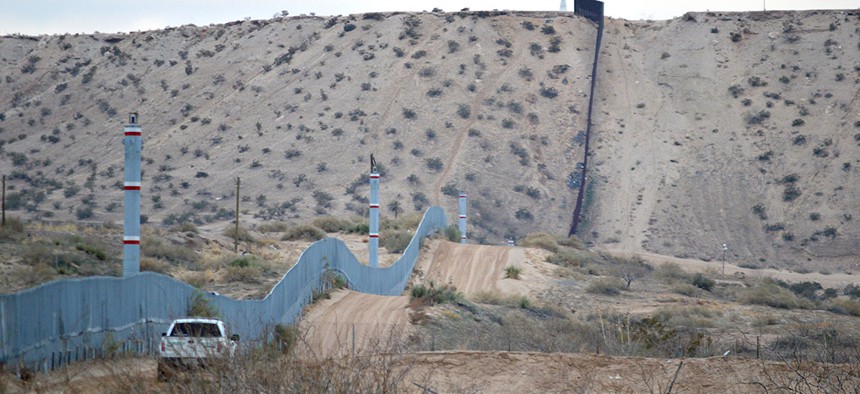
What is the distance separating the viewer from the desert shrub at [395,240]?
148 feet

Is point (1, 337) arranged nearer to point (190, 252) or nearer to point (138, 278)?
point (138, 278)

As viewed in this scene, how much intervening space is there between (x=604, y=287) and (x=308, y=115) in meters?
38.2

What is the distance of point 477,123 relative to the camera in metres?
72.6

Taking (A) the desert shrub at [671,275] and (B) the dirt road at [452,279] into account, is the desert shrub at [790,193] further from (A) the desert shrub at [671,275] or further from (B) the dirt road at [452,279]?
(B) the dirt road at [452,279]

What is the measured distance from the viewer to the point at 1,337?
12.2 meters

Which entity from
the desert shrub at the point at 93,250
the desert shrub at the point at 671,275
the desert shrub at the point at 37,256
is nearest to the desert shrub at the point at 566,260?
the desert shrub at the point at 671,275

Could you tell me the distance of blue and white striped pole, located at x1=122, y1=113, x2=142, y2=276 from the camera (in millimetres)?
20141

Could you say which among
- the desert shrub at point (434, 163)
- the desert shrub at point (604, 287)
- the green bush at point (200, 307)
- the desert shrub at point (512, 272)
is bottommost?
the desert shrub at point (604, 287)

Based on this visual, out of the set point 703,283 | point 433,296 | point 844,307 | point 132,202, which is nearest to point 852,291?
point 703,283

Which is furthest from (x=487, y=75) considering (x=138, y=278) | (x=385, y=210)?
(x=138, y=278)

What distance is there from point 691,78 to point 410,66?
19.8 m

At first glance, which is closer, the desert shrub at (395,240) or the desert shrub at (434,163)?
the desert shrub at (395,240)

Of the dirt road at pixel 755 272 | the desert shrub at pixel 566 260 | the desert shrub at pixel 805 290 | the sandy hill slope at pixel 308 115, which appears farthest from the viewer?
the sandy hill slope at pixel 308 115

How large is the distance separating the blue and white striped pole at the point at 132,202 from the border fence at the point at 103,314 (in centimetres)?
182
